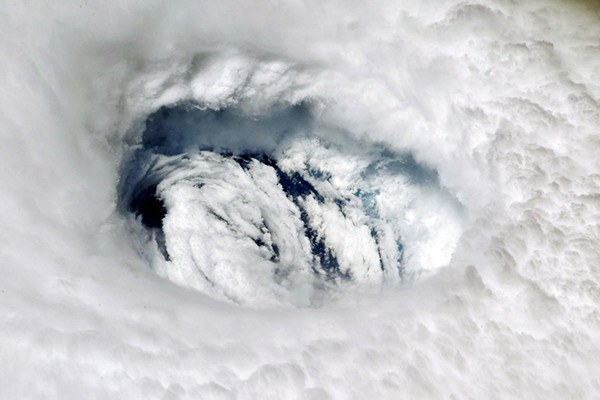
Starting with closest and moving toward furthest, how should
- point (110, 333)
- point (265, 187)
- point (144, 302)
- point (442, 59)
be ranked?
point (110, 333), point (144, 302), point (442, 59), point (265, 187)

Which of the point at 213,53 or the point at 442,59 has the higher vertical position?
the point at 442,59

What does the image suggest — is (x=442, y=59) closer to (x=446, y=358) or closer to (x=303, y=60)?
(x=303, y=60)

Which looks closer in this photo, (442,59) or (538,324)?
(538,324)

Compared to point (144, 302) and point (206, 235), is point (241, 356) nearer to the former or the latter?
point (144, 302)

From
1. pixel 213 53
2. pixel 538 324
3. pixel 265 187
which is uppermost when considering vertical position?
pixel 213 53

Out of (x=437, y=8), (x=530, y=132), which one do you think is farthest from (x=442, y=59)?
(x=530, y=132)

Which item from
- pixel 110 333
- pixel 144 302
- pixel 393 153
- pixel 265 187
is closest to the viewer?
pixel 110 333
